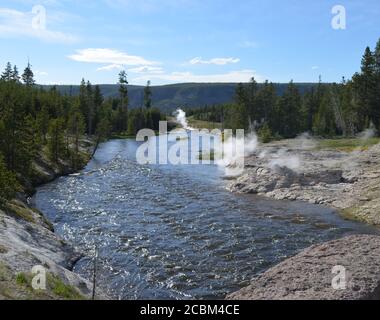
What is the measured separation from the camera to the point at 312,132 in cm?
11825

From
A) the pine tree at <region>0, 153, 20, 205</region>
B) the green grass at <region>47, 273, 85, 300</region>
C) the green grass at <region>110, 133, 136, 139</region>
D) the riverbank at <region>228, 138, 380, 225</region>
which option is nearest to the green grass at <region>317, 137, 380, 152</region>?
the riverbank at <region>228, 138, 380, 225</region>

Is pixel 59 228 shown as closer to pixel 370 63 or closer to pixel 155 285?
pixel 155 285

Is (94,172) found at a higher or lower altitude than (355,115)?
lower

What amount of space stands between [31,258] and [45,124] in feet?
203

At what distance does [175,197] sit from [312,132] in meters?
75.1

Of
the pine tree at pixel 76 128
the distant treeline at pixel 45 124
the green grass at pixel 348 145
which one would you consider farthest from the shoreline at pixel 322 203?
the pine tree at pixel 76 128

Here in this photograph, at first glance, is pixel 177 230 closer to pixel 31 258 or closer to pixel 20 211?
pixel 20 211

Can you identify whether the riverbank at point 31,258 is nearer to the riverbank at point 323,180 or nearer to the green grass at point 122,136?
the riverbank at point 323,180

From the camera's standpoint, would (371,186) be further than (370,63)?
No

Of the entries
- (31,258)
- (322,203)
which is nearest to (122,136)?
(322,203)

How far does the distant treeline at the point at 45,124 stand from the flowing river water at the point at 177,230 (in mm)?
5796

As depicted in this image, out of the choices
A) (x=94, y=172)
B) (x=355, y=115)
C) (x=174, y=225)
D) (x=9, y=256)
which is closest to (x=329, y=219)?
(x=174, y=225)

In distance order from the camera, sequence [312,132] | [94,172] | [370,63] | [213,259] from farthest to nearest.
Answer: [312,132], [370,63], [94,172], [213,259]

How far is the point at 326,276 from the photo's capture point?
22266mm
